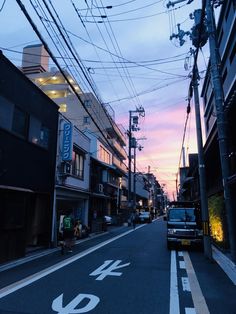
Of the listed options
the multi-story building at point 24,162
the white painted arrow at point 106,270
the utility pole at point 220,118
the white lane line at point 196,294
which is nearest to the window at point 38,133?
the multi-story building at point 24,162

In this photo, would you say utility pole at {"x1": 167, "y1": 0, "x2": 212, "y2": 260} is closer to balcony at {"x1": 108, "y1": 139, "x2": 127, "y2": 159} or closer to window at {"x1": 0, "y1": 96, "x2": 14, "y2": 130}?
window at {"x1": 0, "y1": 96, "x2": 14, "y2": 130}

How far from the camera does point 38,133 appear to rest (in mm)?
16234

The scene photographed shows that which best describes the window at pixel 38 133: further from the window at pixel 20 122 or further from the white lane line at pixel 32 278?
the white lane line at pixel 32 278

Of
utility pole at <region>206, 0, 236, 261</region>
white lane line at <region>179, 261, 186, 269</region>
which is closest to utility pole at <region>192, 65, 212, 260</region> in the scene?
white lane line at <region>179, 261, 186, 269</region>

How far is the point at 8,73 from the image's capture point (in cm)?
1320

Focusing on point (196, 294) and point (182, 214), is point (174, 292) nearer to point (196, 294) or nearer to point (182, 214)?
point (196, 294)

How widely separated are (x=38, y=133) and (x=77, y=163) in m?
8.31

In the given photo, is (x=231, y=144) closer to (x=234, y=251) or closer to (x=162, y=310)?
(x=234, y=251)

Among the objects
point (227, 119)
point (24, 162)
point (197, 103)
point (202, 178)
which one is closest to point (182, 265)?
point (202, 178)

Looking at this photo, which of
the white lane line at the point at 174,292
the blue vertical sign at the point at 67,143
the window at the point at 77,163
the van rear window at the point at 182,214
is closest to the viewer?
the white lane line at the point at 174,292

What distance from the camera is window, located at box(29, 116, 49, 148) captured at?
606 inches

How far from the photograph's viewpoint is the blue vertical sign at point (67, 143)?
19.1 meters

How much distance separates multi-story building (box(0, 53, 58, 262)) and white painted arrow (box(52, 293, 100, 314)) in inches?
217

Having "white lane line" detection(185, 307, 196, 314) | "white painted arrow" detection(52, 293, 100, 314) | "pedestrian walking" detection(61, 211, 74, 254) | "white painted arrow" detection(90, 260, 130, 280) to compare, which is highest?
"pedestrian walking" detection(61, 211, 74, 254)
